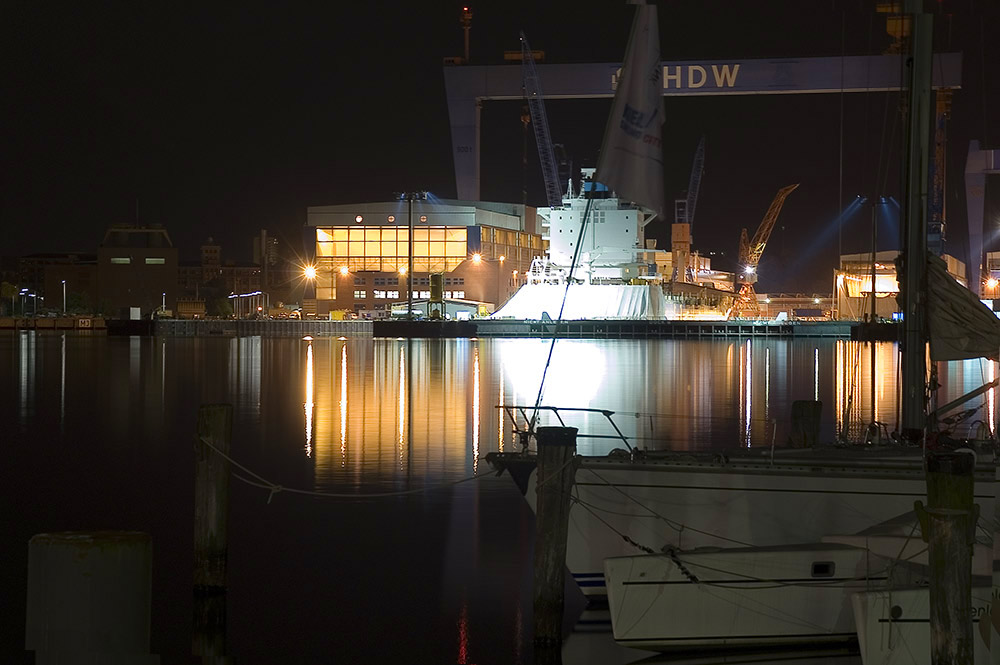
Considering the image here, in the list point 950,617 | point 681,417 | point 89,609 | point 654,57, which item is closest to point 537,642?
point 950,617

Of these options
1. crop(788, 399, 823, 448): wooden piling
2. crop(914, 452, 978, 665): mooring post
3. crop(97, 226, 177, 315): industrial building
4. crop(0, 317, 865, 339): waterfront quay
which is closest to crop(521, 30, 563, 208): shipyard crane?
crop(0, 317, 865, 339): waterfront quay

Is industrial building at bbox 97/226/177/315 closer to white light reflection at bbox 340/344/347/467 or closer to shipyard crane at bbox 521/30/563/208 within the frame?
shipyard crane at bbox 521/30/563/208

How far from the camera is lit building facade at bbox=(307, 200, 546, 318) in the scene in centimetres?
11256

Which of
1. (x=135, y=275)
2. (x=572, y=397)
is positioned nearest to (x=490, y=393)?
(x=572, y=397)

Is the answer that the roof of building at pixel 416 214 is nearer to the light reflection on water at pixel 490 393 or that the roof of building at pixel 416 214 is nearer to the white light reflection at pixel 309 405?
the light reflection on water at pixel 490 393

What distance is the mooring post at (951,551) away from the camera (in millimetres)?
8148

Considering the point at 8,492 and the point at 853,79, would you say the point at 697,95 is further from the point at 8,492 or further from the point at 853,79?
the point at 8,492

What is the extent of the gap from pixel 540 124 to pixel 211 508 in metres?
104

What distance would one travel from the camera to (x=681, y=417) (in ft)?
101

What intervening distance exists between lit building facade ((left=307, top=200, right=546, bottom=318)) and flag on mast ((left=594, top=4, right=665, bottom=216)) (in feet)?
323

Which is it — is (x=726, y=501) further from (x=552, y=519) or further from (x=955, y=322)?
(x=955, y=322)

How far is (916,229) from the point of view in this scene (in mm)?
14992

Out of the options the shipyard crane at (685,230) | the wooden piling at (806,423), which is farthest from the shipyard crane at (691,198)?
the wooden piling at (806,423)

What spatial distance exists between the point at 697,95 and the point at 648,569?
84.3m
